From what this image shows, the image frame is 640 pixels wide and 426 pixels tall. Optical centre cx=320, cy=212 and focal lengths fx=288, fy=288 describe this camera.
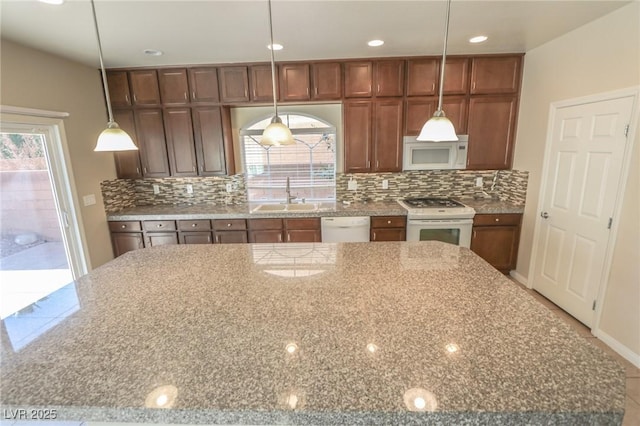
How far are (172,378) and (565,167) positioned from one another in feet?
11.3

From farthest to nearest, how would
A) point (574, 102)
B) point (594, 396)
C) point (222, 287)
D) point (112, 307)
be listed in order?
point (574, 102) → point (222, 287) → point (112, 307) → point (594, 396)

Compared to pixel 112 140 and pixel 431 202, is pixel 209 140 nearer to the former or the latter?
pixel 112 140

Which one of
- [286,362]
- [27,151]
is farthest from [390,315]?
[27,151]

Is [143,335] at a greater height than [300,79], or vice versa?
[300,79]

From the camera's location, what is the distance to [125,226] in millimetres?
3506

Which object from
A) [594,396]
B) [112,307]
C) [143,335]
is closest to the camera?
[594,396]

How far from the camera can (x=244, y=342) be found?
103 cm

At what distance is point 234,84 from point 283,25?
130 cm

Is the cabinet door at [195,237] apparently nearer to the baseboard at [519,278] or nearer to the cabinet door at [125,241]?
the cabinet door at [125,241]

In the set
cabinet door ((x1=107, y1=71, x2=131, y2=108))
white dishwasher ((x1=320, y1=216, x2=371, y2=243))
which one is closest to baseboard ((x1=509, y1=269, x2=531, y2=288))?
white dishwasher ((x1=320, y1=216, x2=371, y2=243))

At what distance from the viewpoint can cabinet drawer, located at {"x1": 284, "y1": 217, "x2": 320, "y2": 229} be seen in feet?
11.1

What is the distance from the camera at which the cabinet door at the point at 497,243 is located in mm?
3340

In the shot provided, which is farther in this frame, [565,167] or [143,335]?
[565,167]

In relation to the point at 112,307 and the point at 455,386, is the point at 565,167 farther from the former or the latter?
the point at 112,307
